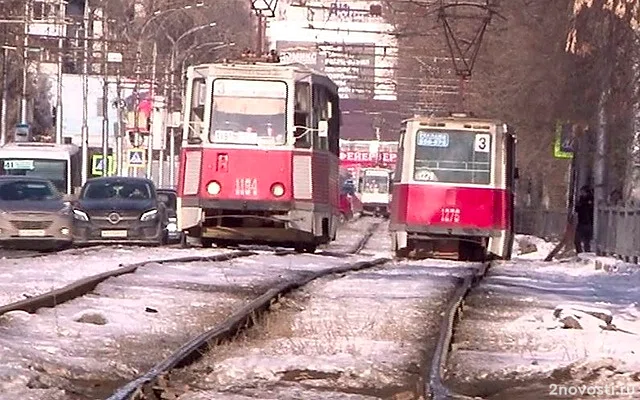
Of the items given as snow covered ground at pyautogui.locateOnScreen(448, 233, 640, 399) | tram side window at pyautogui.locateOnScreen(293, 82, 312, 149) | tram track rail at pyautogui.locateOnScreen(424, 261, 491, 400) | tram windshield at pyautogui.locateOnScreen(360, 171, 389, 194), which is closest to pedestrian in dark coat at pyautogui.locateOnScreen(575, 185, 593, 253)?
tram side window at pyautogui.locateOnScreen(293, 82, 312, 149)

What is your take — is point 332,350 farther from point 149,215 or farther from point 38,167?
point 38,167

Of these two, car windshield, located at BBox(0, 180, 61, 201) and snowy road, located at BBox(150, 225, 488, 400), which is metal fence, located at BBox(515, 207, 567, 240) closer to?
car windshield, located at BBox(0, 180, 61, 201)

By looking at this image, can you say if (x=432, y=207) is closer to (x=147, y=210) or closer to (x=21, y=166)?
(x=147, y=210)

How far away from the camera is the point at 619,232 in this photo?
37125 mm

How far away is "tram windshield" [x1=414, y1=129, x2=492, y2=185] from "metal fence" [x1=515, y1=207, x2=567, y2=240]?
2044cm

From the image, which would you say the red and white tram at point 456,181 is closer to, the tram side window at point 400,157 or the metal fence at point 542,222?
the tram side window at point 400,157

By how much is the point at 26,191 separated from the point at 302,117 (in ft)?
25.0

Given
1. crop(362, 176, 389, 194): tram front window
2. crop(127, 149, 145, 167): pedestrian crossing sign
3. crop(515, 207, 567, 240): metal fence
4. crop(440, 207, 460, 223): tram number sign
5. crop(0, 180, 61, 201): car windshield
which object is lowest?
crop(362, 176, 389, 194): tram front window

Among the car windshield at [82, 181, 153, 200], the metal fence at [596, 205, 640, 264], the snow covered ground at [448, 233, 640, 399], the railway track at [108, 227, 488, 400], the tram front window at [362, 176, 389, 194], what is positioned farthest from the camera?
the tram front window at [362, 176, 389, 194]

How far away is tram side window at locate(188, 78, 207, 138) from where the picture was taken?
3084 cm

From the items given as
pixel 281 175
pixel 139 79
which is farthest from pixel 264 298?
pixel 139 79

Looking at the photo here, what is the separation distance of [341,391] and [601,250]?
98.1ft

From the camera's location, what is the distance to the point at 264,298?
17.3 metres

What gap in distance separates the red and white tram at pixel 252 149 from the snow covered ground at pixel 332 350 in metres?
9.97
